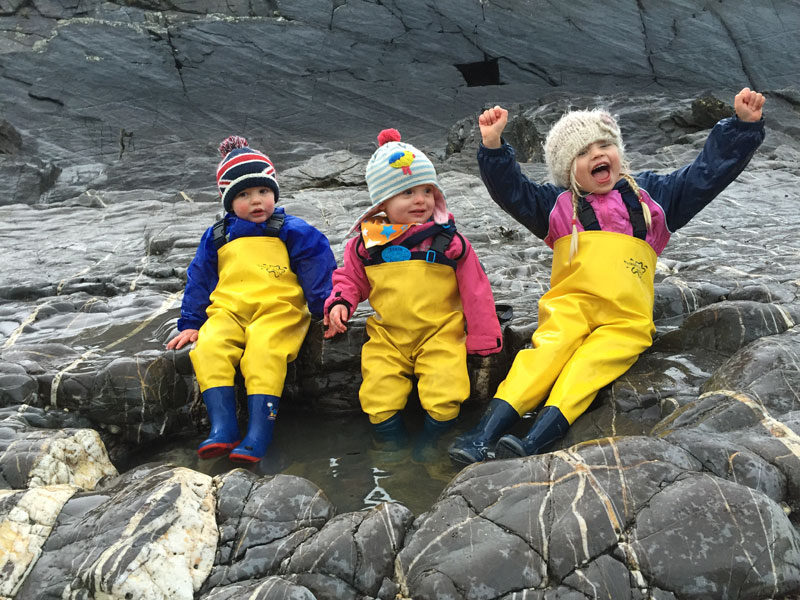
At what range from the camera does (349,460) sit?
2865 millimetres

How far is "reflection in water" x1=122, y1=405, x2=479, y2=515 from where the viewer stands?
256 centimetres

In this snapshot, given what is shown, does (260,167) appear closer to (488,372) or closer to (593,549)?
(488,372)

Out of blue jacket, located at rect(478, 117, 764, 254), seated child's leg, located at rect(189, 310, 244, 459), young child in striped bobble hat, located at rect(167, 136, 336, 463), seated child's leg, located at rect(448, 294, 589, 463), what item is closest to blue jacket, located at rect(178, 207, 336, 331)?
young child in striped bobble hat, located at rect(167, 136, 336, 463)

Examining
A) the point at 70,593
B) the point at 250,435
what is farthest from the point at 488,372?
the point at 70,593

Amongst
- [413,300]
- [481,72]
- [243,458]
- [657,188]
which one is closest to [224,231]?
[413,300]

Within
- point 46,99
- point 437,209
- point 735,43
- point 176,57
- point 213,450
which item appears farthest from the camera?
point 735,43

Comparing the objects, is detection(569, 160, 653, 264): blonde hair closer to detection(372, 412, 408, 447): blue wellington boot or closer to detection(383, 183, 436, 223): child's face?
detection(383, 183, 436, 223): child's face

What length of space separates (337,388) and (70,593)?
171 centimetres

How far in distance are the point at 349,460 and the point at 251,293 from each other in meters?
0.97

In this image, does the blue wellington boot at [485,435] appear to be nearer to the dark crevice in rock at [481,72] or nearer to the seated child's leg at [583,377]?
the seated child's leg at [583,377]

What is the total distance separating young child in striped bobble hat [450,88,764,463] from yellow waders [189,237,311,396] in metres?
0.97

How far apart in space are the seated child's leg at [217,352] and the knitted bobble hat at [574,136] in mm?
1696

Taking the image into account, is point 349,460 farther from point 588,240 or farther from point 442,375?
point 588,240

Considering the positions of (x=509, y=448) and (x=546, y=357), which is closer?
(x=509, y=448)
